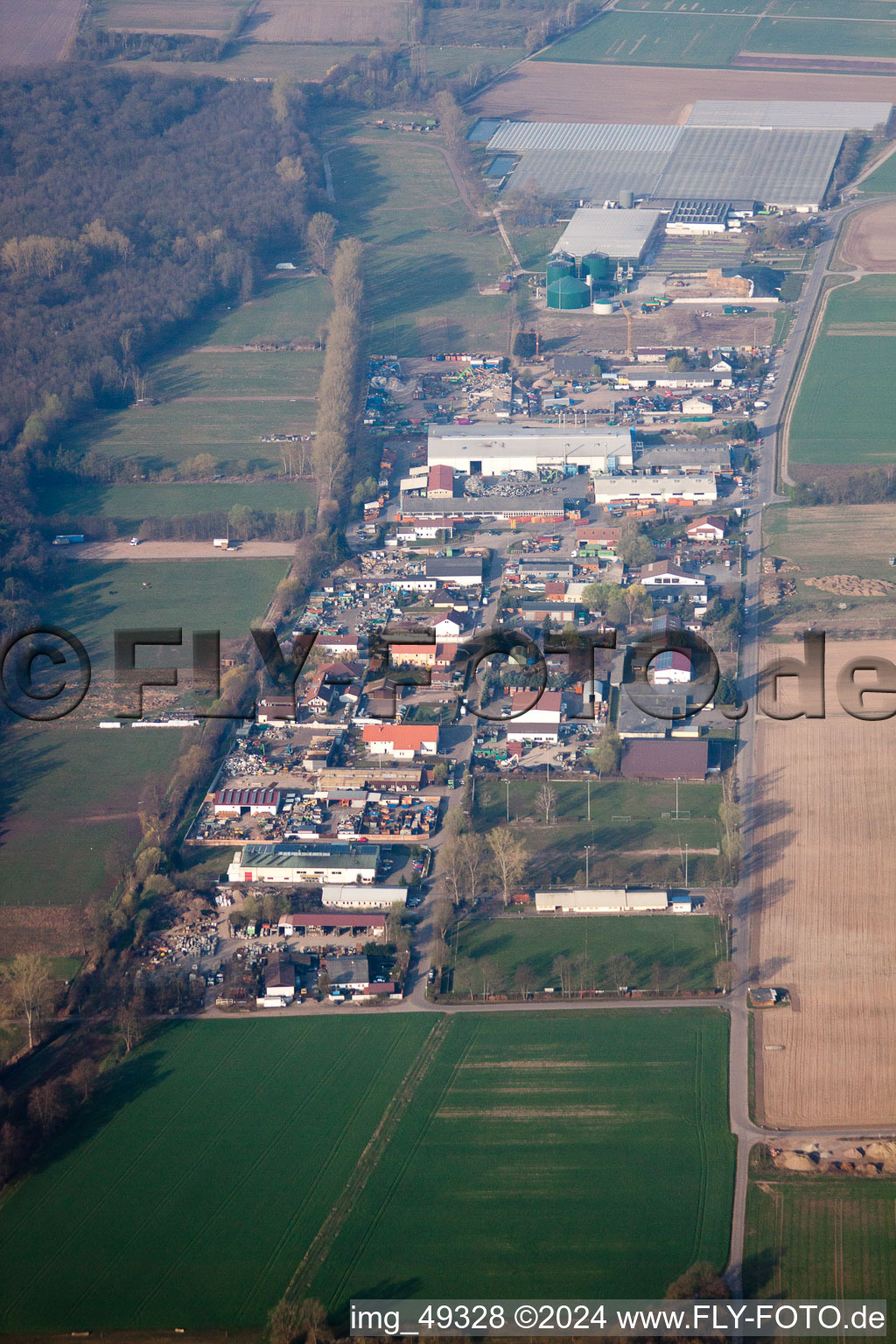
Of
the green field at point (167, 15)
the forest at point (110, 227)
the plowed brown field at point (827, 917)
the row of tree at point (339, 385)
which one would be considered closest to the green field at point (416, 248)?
the row of tree at point (339, 385)

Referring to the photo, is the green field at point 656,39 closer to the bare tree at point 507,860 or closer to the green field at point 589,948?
the bare tree at point 507,860

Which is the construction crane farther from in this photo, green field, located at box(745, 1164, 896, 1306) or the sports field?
green field, located at box(745, 1164, 896, 1306)

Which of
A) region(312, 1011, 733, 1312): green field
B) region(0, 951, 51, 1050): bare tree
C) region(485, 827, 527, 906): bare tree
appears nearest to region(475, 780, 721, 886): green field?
region(485, 827, 527, 906): bare tree

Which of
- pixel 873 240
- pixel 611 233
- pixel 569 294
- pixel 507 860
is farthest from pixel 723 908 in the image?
pixel 873 240

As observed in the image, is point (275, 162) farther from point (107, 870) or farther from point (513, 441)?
point (107, 870)

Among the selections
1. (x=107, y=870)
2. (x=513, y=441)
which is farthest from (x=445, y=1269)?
(x=513, y=441)

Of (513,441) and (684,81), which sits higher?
(684,81)

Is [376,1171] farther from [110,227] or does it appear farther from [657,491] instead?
[110,227]
